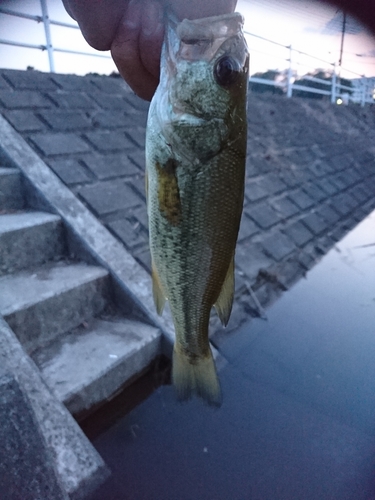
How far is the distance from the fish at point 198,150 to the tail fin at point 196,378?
40 cm

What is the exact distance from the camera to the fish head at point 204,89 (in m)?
1.19

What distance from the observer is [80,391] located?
2.18m

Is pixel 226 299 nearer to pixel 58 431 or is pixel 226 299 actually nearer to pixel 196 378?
pixel 196 378

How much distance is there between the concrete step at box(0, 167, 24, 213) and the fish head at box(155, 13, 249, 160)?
7.18 ft

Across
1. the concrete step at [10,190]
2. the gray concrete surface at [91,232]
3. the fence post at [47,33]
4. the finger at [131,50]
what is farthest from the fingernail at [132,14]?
the fence post at [47,33]

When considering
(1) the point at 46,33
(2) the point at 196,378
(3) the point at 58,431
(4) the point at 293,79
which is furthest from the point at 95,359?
(4) the point at 293,79

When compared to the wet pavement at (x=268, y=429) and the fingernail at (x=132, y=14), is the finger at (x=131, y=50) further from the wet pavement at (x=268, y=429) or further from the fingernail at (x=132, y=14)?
the wet pavement at (x=268, y=429)

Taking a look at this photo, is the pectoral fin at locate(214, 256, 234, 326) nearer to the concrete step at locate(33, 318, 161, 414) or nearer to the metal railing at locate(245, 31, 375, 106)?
the concrete step at locate(33, 318, 161, 414)

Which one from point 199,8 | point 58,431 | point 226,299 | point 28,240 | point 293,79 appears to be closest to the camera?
point 199,8

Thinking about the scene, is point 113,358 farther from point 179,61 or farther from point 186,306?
point 179,61

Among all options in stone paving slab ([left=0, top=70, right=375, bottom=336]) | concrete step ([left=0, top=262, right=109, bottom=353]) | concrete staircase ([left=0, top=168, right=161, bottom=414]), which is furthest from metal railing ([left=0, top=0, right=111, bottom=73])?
concrete step ([left=0, top=262, right=109, bottom=353])

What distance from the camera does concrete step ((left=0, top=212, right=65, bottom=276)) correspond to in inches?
103

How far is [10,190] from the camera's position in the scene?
310 centimetres

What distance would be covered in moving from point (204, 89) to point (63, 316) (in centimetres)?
182
